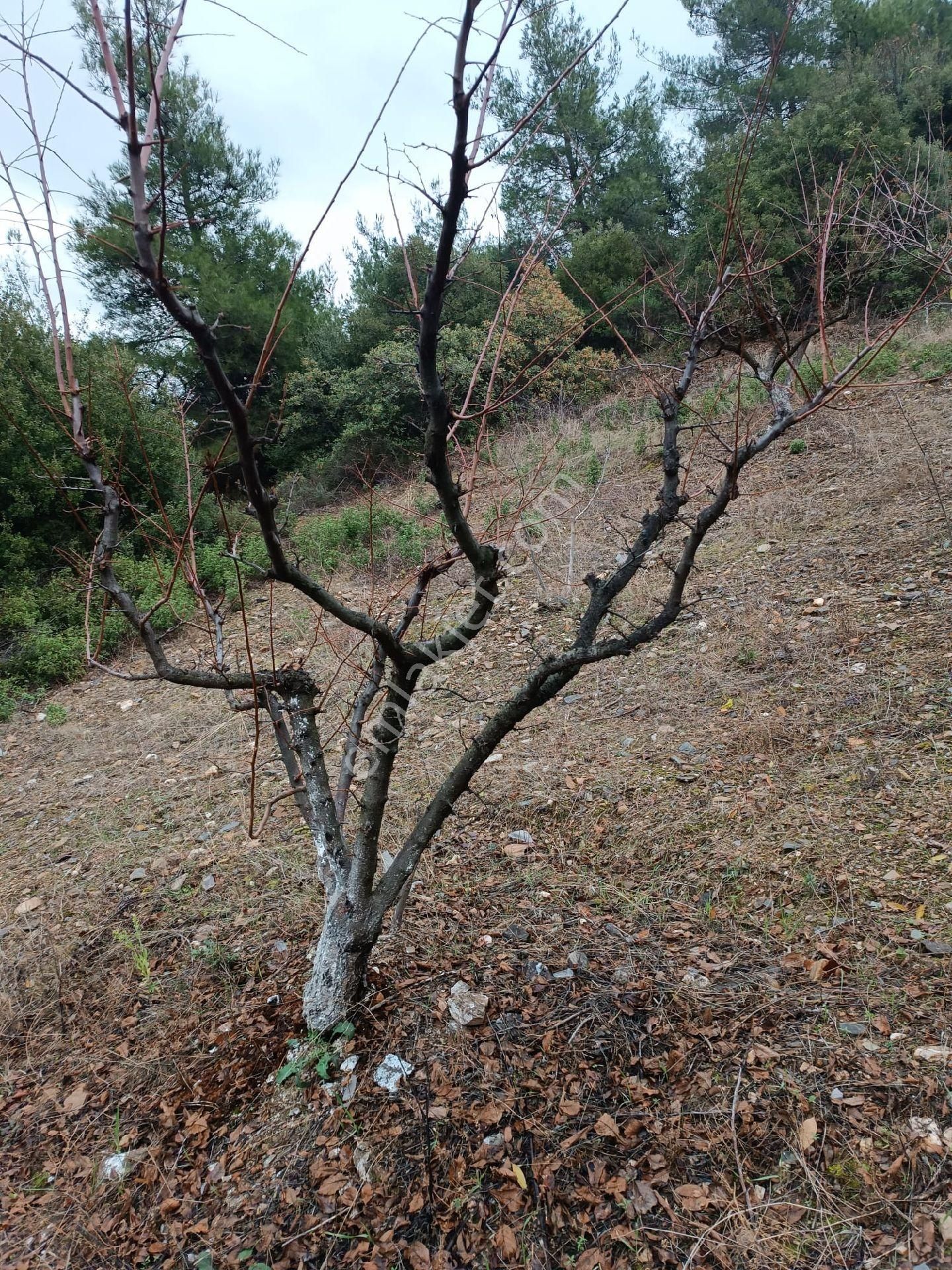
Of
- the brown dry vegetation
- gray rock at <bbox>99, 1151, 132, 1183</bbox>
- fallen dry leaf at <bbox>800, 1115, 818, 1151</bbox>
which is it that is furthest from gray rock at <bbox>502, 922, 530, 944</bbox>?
gray rock at <bbox>99, 1151, 132, 1183</bbox>

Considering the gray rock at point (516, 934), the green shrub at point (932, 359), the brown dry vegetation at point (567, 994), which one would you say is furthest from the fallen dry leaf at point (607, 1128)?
the green shrub at point (932, 359)

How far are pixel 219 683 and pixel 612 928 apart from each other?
145 centimetres

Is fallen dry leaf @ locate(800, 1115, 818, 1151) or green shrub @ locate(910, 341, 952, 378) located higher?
green shrub @ locate(910, 341, 952, 378)

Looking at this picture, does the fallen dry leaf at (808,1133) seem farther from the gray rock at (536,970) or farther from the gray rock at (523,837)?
the gray rock at (523,837)

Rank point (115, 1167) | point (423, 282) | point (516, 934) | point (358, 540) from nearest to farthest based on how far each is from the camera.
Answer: point (115, 1167) → point (516, 934) → point (423, 282) → point (358, 540)

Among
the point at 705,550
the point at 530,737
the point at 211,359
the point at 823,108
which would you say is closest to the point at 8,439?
the point at 530,737

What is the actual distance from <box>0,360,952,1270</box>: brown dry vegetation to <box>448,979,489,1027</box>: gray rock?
0.03m

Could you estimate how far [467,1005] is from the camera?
1.92 m

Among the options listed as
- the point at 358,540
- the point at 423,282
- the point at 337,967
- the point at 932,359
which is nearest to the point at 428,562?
the point at 337,967

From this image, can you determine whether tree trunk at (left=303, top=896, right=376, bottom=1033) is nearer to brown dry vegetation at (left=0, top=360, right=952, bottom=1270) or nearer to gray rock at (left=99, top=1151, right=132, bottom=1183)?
brown dry vegetation at (left=0, top=360, right=952, bottom=1270)

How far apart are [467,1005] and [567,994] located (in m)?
0.28

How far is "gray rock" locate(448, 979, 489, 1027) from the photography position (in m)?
1.88

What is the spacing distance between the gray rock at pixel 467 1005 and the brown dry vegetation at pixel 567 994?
29mm

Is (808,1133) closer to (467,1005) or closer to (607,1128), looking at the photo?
(607,1128)
